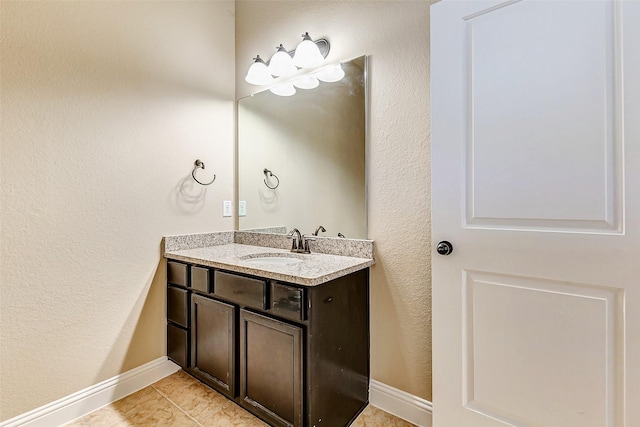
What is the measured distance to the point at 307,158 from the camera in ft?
6.48

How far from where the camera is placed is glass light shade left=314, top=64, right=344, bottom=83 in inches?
68.7

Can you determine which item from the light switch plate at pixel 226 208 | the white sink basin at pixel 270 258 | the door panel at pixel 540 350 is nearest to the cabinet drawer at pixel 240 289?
the white sink basin at pixel 270 258

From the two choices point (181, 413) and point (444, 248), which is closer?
point (444, 248)

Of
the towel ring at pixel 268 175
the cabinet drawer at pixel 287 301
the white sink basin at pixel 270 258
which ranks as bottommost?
the cabinet drawer at pixel 287 301

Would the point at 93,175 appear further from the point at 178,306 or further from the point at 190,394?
the point at 190,394

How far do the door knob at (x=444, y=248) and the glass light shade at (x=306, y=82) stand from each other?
3.97ft

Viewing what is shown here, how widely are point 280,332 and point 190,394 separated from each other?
878 mm

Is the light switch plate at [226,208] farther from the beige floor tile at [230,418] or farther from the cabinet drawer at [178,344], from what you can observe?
the beige floor tile at [230,418]

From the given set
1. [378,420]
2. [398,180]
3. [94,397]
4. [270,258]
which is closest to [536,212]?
[398,180]

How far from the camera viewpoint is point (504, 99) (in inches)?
45.5

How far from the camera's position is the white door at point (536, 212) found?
0.98 meters

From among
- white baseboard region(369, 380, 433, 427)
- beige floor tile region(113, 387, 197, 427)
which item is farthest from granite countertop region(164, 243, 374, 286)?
beige floor tile region(113, 387, 197, 427)

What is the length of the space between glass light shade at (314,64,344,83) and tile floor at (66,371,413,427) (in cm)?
184

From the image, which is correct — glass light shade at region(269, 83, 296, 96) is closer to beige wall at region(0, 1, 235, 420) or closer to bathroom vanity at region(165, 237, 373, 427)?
beige wall at region(0, 1, 235, 420)
